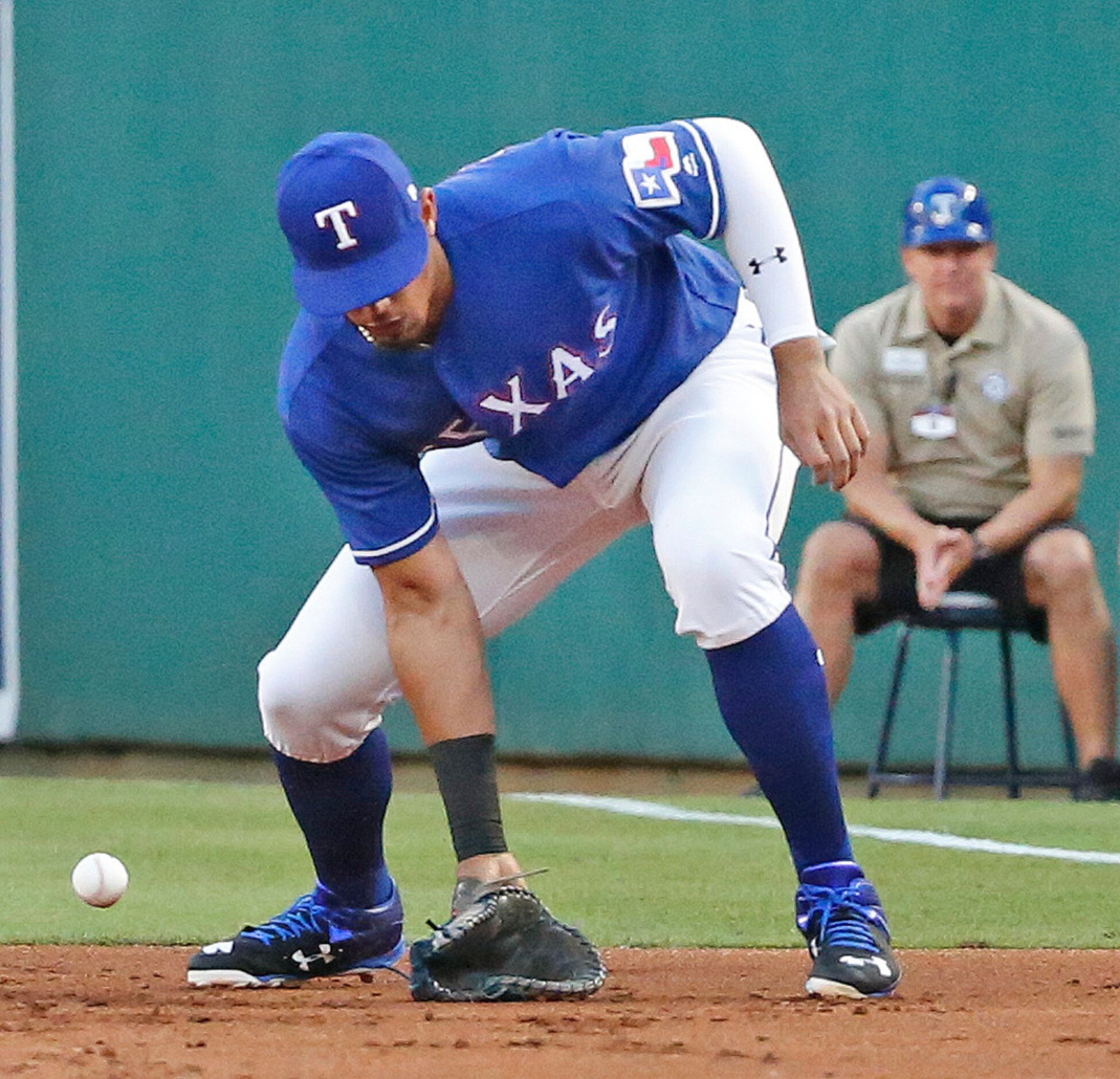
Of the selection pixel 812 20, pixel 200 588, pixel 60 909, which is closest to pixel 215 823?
pixel 60 909

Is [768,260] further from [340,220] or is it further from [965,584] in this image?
[965,584]

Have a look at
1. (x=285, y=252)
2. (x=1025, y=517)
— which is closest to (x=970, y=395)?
(x=1025, y=517)

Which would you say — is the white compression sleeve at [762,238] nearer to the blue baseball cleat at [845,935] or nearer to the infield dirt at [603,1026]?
the blue baseball cleat at [845,935]

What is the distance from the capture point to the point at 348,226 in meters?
3.44

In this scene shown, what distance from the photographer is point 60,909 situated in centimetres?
524

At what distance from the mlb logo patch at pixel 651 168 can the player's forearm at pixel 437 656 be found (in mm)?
653

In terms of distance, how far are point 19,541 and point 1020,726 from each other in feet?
13.1

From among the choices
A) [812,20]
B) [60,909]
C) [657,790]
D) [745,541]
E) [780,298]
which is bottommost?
[657,790]

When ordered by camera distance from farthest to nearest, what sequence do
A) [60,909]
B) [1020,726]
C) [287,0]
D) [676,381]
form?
[287,0], [1020,726], [60,909], [676,381]

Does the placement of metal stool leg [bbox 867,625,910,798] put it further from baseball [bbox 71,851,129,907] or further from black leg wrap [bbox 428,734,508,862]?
black leg wrap [bbox 428,734,508,862]

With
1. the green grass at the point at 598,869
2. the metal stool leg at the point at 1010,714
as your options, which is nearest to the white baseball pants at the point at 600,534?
the green grass at the point at 598,869

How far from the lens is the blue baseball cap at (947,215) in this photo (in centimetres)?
755

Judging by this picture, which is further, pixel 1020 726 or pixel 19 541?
pixel 19 541

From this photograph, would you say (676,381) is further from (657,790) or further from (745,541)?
(657,790)
